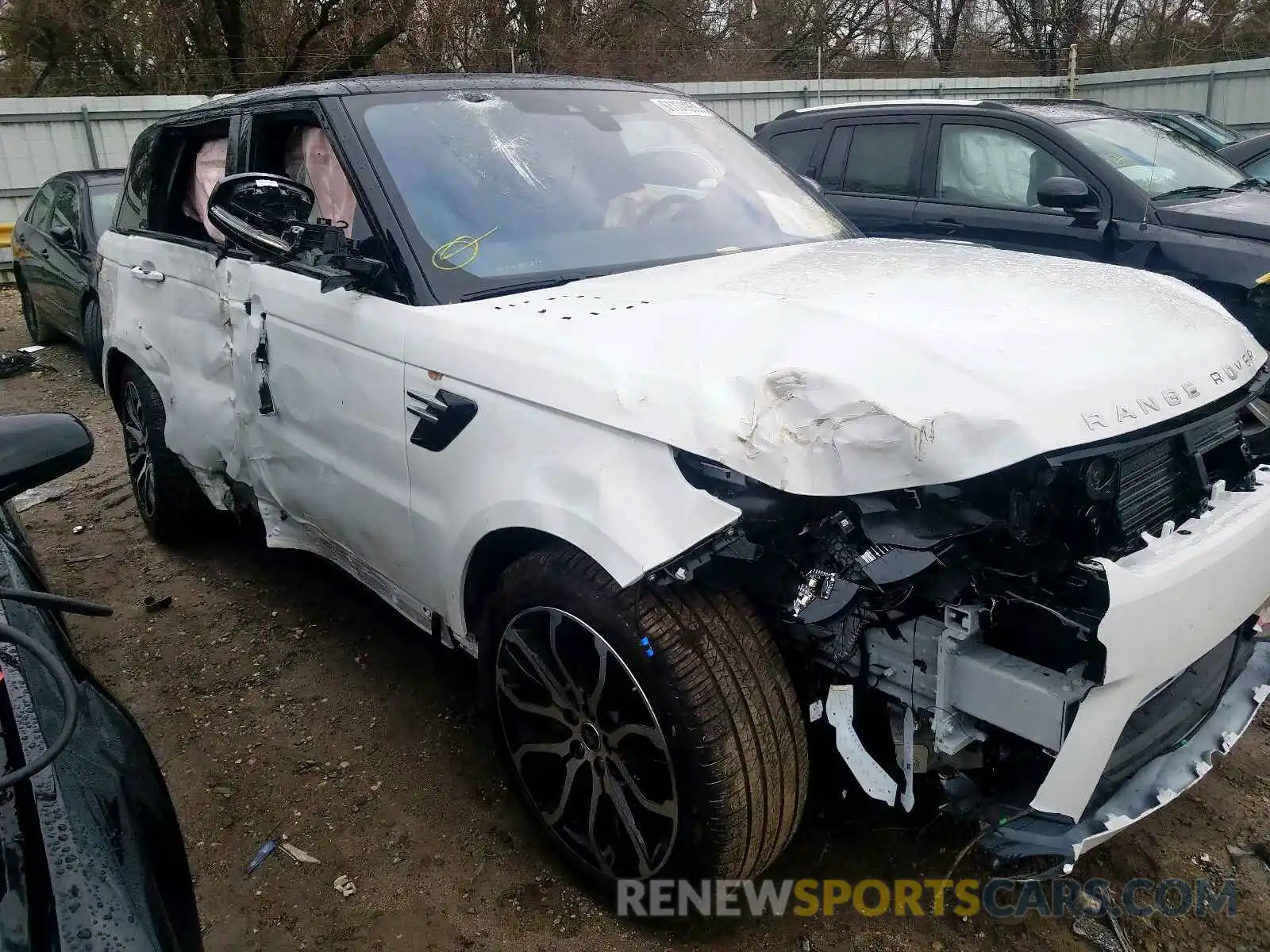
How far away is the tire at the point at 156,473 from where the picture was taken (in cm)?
430

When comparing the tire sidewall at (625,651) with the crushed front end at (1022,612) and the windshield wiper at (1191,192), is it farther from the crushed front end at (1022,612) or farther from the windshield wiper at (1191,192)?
the windshield wiper at (1191,192)

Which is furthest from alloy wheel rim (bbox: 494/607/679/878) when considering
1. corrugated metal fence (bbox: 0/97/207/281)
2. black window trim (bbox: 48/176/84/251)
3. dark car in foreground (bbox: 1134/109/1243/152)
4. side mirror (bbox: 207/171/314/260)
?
corrugated metal fence (bbox: 0/97/207/281)

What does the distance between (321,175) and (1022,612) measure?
7.89 feet

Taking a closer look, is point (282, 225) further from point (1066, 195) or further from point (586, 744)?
point (1066, 195)

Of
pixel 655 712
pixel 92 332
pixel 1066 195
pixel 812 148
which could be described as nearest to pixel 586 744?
pixel 655 712

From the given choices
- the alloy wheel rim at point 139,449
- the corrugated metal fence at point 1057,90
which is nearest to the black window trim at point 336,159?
the alloy wheel rim at point 139,449

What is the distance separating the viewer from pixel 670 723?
2031 millimetres

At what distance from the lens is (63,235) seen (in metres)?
7.90

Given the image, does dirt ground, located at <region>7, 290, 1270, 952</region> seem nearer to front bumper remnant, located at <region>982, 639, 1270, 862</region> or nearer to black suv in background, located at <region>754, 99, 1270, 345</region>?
front bumper remnant, located at <region>982, 639, 1270, 862</region>

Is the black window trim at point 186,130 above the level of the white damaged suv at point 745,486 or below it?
above

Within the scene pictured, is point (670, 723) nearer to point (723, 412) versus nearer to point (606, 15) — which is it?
point (723, 412)

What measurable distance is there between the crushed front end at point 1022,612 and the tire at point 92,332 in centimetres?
602

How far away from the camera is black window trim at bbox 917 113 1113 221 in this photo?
5465 mm

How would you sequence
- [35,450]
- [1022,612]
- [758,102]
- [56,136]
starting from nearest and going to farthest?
[35,450] < [1022,612] < [56,136] < [758,102]
